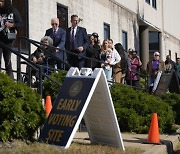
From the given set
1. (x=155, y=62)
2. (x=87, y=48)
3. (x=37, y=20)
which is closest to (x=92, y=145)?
(x=87, y=48)

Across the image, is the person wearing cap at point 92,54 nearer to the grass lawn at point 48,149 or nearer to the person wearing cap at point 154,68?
the person wearing cap at point 154,68

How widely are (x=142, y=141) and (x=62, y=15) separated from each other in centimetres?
823

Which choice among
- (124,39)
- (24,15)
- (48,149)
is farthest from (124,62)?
(124,39)

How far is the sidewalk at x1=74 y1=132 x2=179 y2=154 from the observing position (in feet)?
24.2

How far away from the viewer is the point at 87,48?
1171 cm

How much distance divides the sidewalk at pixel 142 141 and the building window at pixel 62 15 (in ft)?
23.1

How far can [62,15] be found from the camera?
15523 millimetres

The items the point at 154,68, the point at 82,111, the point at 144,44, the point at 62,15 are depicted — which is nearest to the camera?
the point at 82,111

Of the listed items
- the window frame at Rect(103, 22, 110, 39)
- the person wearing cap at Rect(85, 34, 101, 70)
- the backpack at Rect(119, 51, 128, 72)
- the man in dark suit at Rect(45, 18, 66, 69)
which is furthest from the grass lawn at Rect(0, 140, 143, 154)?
the window frame at Rect(103, 22, 110, 39)

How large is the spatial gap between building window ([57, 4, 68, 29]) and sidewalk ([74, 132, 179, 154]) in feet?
23.1

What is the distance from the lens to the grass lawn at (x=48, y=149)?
584cm

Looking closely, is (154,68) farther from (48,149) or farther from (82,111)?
(48,149)

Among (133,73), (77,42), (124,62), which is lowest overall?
(133,73)

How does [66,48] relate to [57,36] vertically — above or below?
below
